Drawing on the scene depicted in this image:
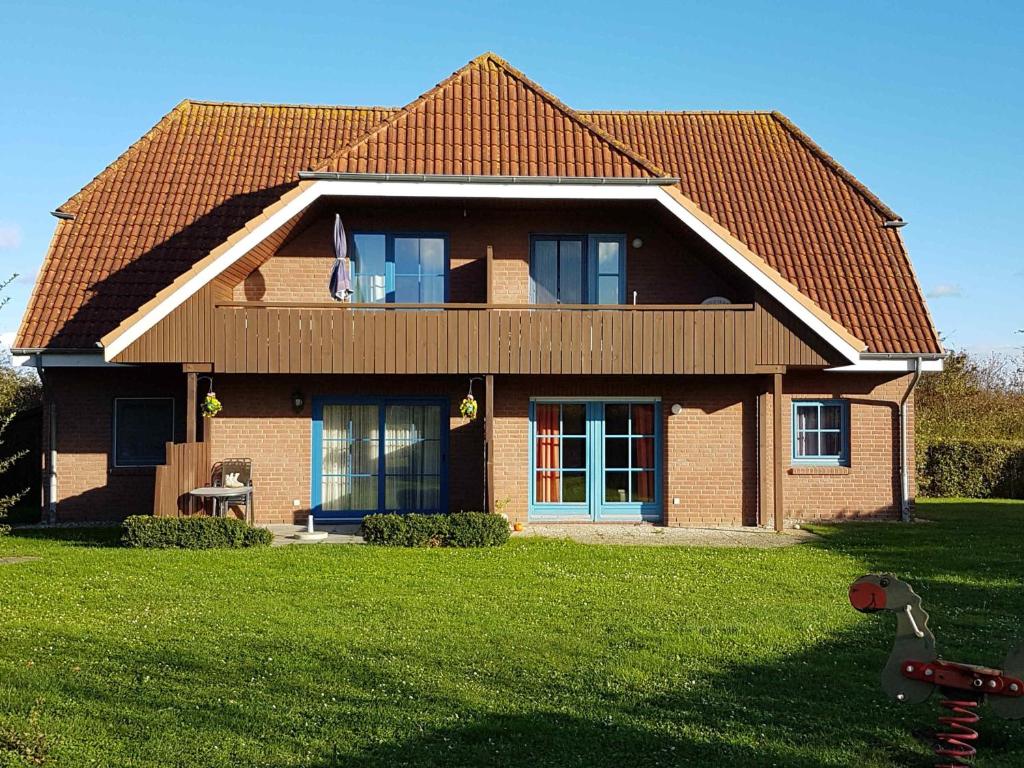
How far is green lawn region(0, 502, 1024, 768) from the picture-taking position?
6129 mm

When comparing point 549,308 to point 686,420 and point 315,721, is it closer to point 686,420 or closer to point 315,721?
point 686,420

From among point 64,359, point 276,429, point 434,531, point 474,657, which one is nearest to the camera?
point 474,657

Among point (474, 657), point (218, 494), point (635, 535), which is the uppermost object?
point (218, 494)

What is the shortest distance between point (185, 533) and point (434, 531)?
3.39 m

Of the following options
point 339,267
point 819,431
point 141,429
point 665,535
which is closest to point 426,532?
point 665,535

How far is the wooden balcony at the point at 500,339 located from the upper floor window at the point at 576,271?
156cm

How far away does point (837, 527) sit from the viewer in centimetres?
1744

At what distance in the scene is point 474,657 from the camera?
8.08m

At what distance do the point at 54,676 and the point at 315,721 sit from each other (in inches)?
88.2

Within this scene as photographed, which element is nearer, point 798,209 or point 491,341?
point 491,341

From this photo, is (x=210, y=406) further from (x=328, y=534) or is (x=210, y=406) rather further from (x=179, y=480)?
(x=328, y=534)

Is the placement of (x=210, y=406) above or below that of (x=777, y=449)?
above

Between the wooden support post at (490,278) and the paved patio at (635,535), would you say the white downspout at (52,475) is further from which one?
the wooden support post at (490,278)

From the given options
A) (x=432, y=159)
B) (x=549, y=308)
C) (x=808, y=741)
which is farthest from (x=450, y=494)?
(x=808, y=741)
